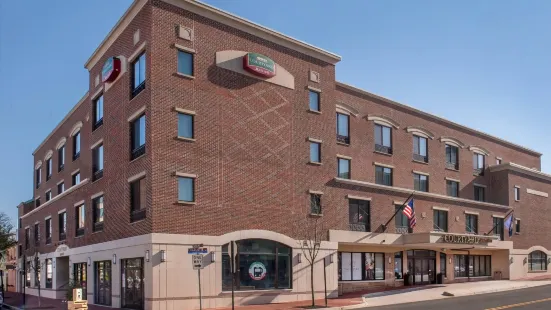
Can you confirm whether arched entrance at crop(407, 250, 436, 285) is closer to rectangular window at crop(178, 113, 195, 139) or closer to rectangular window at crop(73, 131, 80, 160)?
rectangular window at crop(178, 113, 195, 139)

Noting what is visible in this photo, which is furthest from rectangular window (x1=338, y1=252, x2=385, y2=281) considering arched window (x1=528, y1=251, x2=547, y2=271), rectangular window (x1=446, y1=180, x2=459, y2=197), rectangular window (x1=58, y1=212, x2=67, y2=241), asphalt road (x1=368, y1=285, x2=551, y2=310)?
arched window (x1=528, y1=251, x2=547, y2=271)

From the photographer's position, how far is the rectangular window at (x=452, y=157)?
5022cm

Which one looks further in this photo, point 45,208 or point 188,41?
point 45,208

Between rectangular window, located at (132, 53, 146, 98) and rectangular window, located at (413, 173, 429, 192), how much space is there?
2456 centimetres

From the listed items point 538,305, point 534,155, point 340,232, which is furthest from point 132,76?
point 534,155

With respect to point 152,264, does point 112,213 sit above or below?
above

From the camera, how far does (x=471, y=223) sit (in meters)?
49.6

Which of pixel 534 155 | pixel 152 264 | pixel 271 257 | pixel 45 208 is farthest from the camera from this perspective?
pixel 534 155

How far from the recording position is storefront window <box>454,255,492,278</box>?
4931 cm

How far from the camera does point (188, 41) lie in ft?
99.4

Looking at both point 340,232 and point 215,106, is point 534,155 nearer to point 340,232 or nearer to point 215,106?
point 340,232

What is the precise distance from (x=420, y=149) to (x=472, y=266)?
12.2m

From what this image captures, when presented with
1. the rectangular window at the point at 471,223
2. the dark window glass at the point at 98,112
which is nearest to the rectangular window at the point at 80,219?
the dark window glass at the point at 98,112

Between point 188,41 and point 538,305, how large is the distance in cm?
2214
